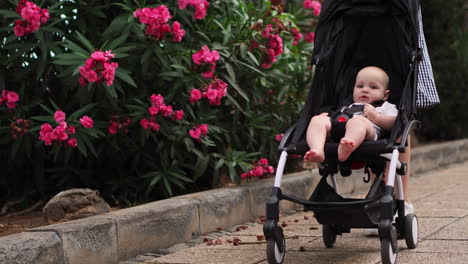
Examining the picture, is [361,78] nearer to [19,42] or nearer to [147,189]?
[147,189]

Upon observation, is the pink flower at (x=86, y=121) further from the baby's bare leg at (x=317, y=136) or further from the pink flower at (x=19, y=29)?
the baby's bare leg at (x=317, y=136)

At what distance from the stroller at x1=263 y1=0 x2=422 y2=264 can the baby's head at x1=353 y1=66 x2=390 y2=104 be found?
14cm

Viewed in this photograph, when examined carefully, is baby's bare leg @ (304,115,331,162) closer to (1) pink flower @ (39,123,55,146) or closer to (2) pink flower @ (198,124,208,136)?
(2) pink flower @ (198,124,208,136)

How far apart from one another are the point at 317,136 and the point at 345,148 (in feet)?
0.69

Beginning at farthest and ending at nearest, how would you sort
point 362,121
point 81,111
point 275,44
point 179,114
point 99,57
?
point 275,44 → point 179,114 → point 81,111 → point 99,57 → point 362,121

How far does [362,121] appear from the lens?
4117mm

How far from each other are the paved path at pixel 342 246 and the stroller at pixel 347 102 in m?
0.14

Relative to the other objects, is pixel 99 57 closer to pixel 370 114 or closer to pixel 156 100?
pixel 156 100

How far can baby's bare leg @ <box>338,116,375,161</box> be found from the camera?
3.95 meters

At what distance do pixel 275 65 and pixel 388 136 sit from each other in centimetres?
198

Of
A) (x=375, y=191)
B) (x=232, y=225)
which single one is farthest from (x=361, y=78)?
(x=232, y=225)

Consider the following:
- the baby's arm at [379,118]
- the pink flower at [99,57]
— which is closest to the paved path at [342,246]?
the baby's arm at [379,118]

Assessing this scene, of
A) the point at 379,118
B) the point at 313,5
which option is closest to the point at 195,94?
the point at 379,118

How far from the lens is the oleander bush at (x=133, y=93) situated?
491cm
